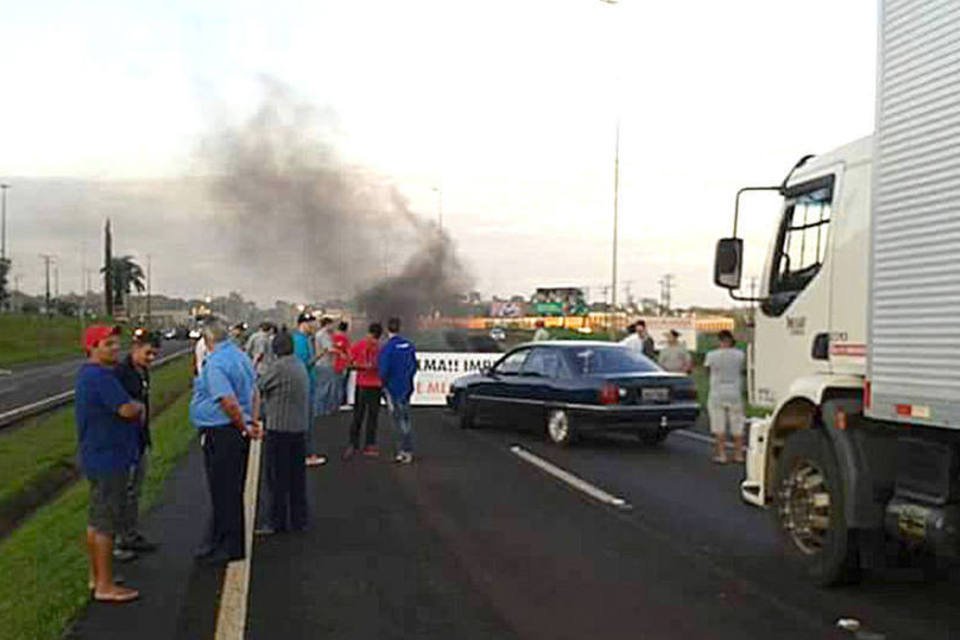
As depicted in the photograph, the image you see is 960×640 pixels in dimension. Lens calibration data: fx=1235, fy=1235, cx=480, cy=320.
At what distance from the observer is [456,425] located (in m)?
20.8

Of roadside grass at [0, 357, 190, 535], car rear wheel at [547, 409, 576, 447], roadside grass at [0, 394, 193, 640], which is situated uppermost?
car rear wheel at [547, 409, 576, 447]

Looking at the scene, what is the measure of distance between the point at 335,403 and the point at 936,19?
58.2 ft

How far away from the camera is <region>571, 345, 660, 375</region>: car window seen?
55.5ft

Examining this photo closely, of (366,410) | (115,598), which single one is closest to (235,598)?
(115,598)

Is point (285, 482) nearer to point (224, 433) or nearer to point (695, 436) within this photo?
point (224, 433)

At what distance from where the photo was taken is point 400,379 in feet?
48.8

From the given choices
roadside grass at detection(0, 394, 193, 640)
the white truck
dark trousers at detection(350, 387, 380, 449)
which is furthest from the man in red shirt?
the white truck

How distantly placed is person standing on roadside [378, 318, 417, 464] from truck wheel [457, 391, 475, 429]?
4605 mm

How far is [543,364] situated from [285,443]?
27.0 ft

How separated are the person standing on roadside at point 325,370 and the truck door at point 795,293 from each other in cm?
993

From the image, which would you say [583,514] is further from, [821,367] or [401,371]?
[401,371]

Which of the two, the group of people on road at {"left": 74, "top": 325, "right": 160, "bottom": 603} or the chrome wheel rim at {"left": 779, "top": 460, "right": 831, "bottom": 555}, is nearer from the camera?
the group of people on road at {"left": 74, "top": 325, "right": 160, "bottom": 603}

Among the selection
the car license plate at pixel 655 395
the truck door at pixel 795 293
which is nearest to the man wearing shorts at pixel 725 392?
the car license plate at pixel 655 395

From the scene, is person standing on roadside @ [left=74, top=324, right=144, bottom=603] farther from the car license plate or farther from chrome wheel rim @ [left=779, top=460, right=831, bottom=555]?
the car license plate
